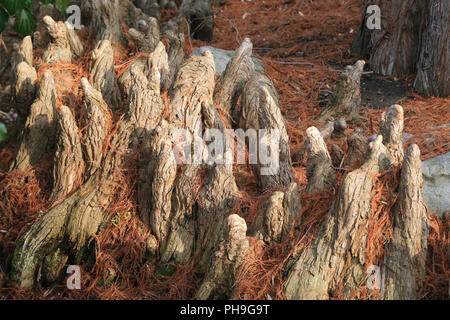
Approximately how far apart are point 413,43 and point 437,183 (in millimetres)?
2893

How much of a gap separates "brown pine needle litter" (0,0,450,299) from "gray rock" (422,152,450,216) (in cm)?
15

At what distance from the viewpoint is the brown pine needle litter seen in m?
3.88

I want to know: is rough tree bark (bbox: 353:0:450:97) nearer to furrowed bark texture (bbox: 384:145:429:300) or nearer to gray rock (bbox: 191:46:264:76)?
gray rock (bbox: 191:46:264:76)

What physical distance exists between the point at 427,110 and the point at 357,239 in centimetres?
279

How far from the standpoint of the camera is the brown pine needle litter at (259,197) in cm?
388

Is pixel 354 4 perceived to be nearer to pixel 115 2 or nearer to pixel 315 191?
pixel 115 2

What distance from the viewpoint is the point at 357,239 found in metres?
3.73

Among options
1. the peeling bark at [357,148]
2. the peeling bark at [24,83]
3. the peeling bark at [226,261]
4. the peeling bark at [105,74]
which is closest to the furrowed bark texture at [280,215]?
the peeling bark at [226,261]

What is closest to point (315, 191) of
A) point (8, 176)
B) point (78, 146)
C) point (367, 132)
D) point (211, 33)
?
point (367, 132)

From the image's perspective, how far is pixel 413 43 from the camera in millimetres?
6680

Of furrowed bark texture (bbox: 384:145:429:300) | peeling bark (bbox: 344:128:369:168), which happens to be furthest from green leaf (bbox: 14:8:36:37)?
furrowed bark texture (bbox: 384:145:429:300)

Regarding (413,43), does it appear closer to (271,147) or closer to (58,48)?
(271,147)

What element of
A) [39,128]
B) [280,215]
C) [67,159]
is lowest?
[280,215]

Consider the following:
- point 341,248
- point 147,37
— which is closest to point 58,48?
point 147,37
